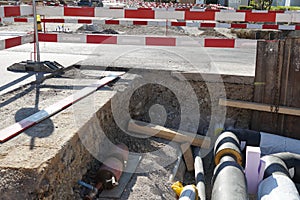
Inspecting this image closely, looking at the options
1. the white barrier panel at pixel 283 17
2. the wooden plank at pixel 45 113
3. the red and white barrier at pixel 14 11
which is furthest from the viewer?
the white barrier panel at pixel 283 17

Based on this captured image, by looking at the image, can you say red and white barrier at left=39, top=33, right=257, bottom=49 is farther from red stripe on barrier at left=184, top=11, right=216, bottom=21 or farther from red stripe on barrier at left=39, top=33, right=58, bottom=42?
red stripe on barrier at left=184, top=11, right=216, bottom=21

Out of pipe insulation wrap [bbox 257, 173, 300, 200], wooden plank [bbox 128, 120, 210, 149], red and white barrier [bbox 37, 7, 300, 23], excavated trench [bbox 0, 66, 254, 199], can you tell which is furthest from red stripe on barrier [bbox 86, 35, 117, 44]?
pipe insulation wrap [bbox 257, 173, 300, 200]

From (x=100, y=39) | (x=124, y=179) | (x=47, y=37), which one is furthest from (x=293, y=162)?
(x=47, y=37)

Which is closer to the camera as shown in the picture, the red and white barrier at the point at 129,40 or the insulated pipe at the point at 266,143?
the insulated pipe at the point at 266,143

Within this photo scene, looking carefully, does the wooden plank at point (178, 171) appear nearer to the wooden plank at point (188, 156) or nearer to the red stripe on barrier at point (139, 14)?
the wooden plank at point (188, 156)

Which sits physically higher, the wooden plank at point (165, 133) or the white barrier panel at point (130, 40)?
the white barrier panel at point (130, 40)

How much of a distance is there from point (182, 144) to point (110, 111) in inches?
62.7

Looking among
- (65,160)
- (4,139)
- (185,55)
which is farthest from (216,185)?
(185,55)

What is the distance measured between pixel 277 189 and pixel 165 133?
232 cm

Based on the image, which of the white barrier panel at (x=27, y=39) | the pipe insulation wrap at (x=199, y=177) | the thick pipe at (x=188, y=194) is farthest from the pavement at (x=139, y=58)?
the thick pipe at (x=188, y=194)

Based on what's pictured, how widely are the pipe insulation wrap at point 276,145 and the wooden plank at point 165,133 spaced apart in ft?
3.53

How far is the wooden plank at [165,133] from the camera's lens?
256 inches

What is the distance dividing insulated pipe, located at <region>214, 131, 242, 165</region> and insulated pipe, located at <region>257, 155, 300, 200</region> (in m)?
0.44

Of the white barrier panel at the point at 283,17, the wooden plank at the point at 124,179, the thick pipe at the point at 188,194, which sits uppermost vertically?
the white barrier panel at the point at 283,17
